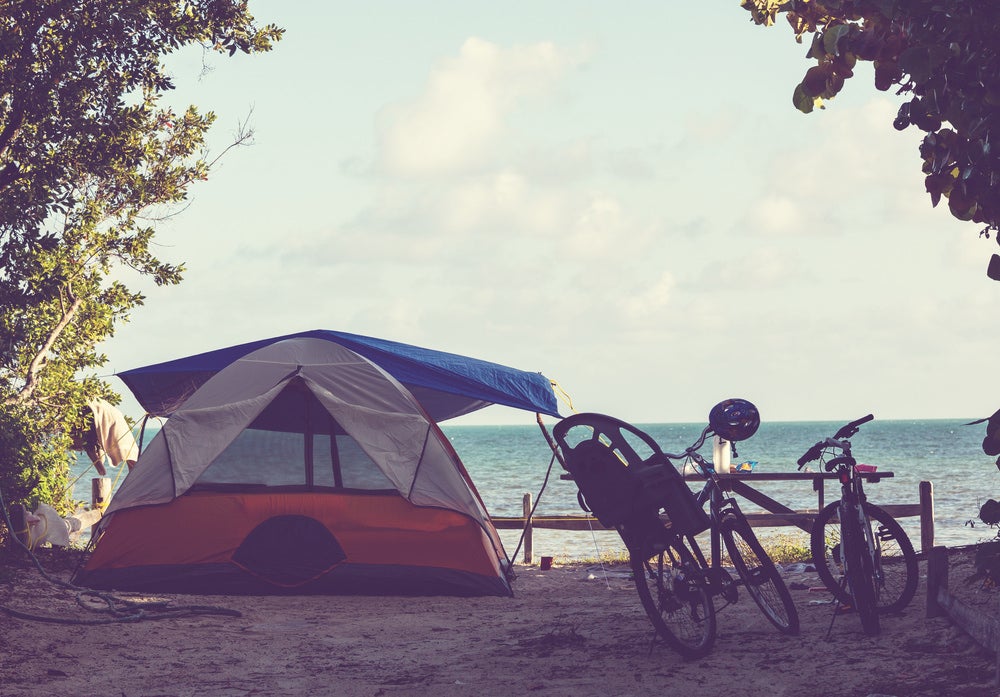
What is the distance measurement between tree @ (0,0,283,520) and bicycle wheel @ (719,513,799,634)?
28.4 feet

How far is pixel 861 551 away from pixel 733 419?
109cm

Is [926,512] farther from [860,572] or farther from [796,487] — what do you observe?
[796,487]

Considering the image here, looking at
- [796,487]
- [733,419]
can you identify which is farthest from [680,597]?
[796,487]

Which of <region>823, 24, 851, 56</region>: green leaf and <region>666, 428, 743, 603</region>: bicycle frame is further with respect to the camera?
<region>666, 428, 743, 603</region>: bicycle frame

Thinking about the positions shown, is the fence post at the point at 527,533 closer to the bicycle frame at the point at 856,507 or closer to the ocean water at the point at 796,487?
the ocean water at the point at 796,487

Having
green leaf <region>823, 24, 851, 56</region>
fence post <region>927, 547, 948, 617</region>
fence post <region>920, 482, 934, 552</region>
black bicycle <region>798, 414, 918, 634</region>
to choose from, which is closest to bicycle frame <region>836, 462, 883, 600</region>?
black bicycle <region>798, 414, 918, 634</region>

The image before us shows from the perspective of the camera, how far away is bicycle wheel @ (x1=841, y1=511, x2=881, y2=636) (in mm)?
6355

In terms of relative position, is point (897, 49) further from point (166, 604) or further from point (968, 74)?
point (166, 604)

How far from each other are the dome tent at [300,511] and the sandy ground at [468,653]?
1.61 feet

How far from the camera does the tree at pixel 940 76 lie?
329cm

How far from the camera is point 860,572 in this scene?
6.38m

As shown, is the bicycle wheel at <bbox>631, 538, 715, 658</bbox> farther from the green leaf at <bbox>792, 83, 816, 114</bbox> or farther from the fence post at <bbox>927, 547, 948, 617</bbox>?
the green leaf at <bbox>792, 83, 816, 114</bbox>

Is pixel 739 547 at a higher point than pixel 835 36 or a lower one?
lower

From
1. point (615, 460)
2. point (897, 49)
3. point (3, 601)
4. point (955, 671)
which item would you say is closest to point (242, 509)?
point (3, 601)
